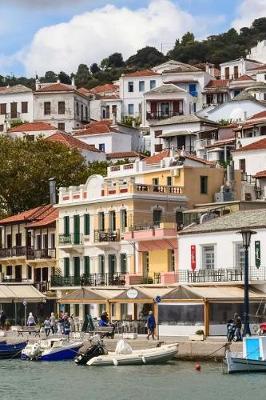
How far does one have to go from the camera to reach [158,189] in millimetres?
71188

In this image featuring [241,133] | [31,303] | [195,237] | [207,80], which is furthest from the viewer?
[207,80]

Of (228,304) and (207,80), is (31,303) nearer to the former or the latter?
(228,304)

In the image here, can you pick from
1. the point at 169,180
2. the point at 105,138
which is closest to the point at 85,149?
the point at 105,138

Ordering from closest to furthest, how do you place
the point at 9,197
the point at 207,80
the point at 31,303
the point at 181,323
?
the point at 181,323
the point at 31,303
the point at 9,197
the point at 207,80

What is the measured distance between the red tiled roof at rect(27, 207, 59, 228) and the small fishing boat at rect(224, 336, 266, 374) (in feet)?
110

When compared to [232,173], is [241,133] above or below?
above

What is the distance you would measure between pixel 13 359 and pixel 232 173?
24312mm

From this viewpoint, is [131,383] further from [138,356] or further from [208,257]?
[208,257]

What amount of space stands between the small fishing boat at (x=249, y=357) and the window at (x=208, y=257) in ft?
49.8

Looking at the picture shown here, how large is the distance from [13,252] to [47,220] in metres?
4.11

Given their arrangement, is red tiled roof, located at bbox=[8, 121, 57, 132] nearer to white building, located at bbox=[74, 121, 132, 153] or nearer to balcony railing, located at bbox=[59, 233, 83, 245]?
white building, located at bbox=[74, 121, 132, 153]

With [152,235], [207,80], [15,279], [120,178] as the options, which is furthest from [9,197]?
[207,80]

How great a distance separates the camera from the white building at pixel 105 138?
131750 mm

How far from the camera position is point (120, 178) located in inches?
3039
